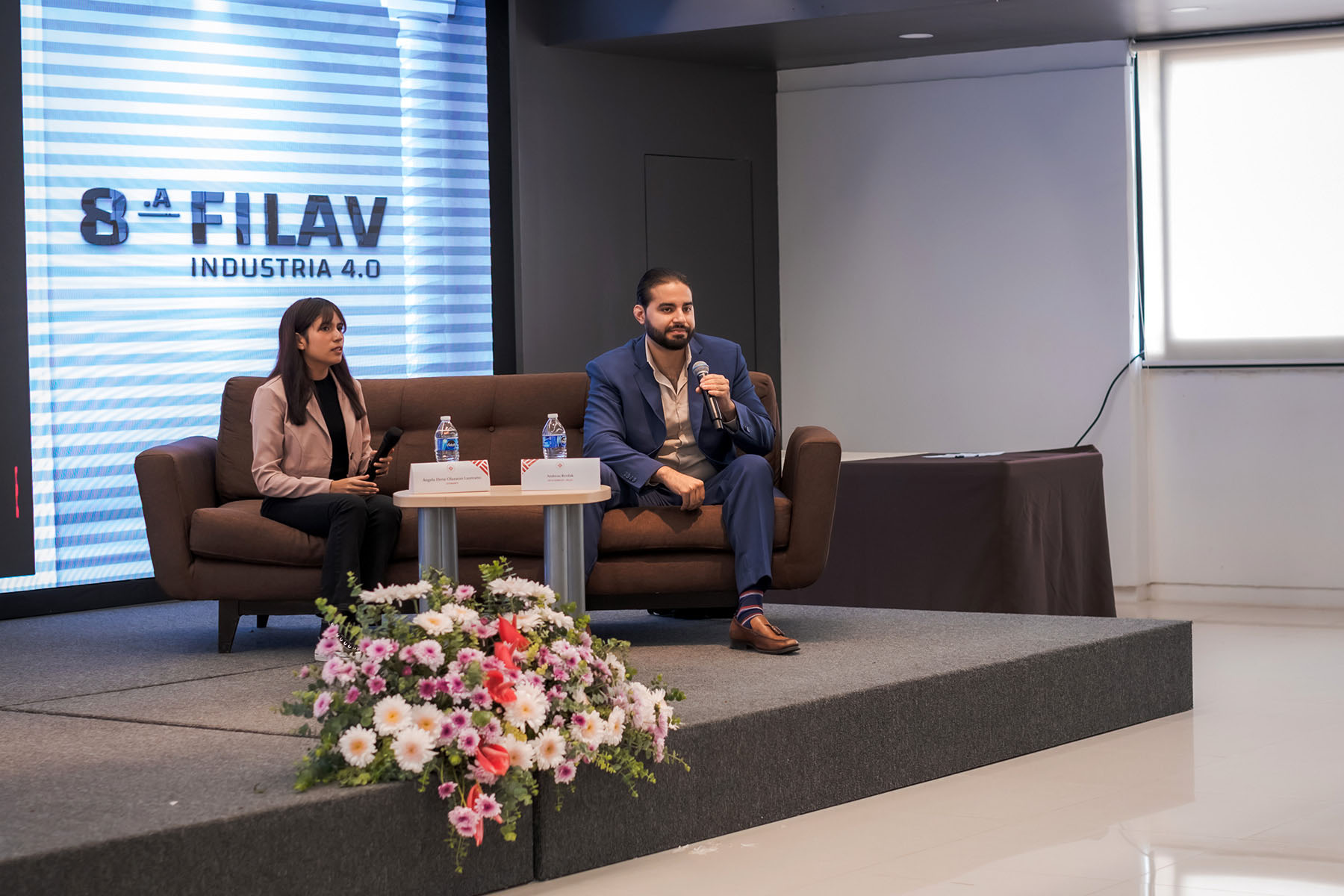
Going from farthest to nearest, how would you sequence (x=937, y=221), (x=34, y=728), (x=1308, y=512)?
(x=937, y=221)
(x=1308, y=512)
(x=34, y=728)

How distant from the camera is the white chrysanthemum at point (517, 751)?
258cm

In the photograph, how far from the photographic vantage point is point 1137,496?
22.8 feet

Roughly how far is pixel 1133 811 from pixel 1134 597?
12.3 feet

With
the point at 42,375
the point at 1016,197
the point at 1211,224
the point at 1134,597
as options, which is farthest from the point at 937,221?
the point at 42,375

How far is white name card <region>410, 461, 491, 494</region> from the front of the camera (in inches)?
153


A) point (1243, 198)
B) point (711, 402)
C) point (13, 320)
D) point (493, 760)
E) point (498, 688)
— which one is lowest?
point (493, 760)

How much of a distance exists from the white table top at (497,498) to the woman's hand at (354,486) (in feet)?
1.60

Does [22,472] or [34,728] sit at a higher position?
[22,472]

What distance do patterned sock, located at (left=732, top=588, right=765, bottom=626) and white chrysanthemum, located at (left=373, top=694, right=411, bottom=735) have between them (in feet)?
5.62

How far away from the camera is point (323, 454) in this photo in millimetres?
4535

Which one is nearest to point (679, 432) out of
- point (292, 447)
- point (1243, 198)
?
point (292, 447)

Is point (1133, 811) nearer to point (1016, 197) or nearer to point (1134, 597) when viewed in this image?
point (1134, 597)

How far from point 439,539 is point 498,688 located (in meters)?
1.44

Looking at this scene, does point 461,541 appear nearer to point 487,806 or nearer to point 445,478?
point 445,478
